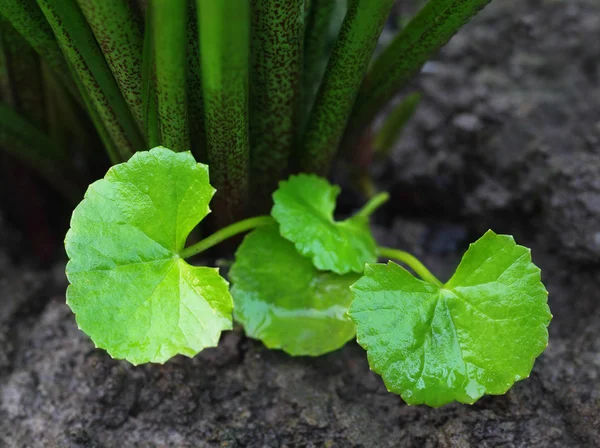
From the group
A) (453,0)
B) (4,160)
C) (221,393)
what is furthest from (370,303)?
A: (4,160)

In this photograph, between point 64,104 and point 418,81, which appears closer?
point 64,104

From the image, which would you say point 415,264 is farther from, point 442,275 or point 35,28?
point 35,28

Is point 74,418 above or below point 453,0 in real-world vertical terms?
below

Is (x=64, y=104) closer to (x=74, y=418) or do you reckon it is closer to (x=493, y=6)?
(x=74, y=418)

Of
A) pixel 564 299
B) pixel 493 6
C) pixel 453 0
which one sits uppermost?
pixel 453 0

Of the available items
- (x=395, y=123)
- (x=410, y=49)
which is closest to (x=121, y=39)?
(x=410, y=49)

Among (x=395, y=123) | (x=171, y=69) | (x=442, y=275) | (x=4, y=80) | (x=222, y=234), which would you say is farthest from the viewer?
(x=395, y=123)

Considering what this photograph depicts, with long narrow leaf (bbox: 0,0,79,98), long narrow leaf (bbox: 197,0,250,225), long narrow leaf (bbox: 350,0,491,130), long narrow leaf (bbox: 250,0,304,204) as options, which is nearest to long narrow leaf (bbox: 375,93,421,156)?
long narrow leaf (bbox: 350,0,491,130)
